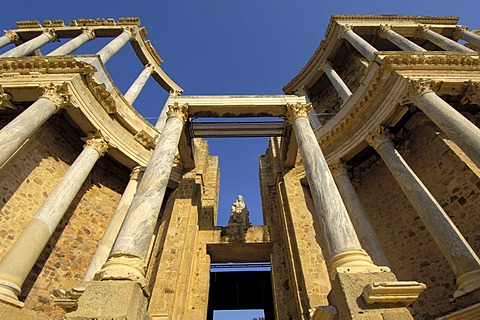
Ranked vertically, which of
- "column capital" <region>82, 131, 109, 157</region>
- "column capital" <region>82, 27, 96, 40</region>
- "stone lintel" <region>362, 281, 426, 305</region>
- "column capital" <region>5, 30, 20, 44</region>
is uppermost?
"column capital" <region>82, 27, 96, 40</region>

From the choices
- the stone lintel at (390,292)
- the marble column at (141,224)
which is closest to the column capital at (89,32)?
the marble column at (141,224)

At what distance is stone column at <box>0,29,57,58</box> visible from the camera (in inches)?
544

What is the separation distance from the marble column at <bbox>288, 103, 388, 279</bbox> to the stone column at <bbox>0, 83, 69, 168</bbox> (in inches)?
313

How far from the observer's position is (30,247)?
7.20 meters

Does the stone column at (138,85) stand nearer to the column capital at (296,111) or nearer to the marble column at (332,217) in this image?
the column capital at (296,111)

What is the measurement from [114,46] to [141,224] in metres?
14.2

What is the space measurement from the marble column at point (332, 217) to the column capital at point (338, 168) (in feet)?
11.3

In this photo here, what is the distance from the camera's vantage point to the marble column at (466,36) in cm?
1582

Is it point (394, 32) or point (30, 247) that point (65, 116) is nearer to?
point (30, 247)

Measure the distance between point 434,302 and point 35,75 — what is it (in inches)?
583

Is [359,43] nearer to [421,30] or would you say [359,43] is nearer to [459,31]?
[421,30]

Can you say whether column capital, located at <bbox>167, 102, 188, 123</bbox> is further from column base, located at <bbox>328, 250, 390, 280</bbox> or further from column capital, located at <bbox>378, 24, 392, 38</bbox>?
column capital, located at <bbox>378, 24, 392, 38</bbox>

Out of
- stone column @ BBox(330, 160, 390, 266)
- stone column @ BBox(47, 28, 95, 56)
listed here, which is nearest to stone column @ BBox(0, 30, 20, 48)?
stone column @ BBox(47, 28, 95, 56)

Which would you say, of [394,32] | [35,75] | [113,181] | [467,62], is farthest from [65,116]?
[394,32]
